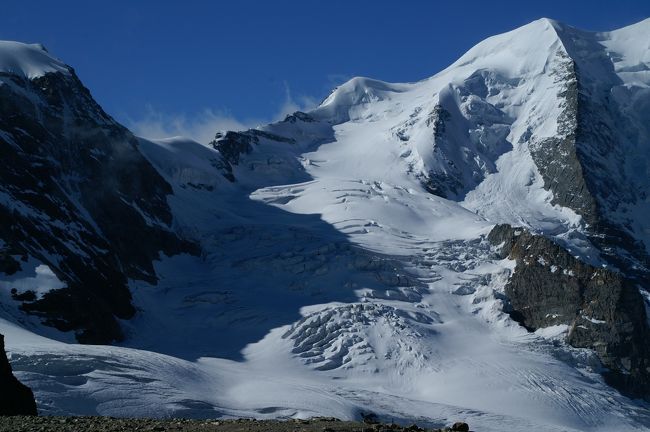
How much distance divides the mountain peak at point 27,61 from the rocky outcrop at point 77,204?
1.49 meters

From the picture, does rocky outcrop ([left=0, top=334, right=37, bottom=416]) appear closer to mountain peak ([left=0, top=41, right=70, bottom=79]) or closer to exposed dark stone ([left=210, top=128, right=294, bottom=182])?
mountain peak ([left=0, top=41, right=70, bottom=79])

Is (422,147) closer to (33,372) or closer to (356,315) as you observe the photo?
(356,315)

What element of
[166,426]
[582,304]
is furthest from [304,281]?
[166,426]

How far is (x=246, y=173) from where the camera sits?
183 m

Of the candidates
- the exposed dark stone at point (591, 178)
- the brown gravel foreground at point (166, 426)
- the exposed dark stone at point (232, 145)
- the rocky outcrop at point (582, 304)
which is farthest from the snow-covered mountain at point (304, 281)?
the brown gravel foreground at point (166, 426)

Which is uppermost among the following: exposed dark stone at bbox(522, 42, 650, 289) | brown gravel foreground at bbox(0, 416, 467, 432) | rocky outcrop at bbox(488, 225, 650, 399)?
exposed dark stone at bbox(522, 42, 650, 289)

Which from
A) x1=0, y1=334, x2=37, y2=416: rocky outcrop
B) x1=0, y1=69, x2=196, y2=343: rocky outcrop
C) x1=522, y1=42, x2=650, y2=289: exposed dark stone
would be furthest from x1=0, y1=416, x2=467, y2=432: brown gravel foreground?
x1=522, y1=42, x2=650, y2=289: exposed dark stone

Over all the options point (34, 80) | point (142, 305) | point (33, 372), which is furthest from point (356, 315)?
point (34, 80)

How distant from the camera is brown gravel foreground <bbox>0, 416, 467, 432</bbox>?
27.0 meters

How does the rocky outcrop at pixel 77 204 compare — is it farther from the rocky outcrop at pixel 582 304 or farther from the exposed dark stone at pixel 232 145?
the rocky outcrop at pixel 582 304

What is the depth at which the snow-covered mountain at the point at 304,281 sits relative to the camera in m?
90.2

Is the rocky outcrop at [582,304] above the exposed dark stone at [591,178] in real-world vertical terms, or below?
below

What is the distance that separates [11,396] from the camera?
3597 centimetres

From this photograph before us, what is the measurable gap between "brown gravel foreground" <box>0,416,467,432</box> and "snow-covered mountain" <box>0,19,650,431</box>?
127 ft
